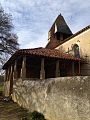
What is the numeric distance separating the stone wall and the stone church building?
666cm

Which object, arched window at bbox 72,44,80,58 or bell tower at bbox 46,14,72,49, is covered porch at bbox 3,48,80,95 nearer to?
arched window at bbox 72,44,80,58

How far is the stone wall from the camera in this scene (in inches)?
240

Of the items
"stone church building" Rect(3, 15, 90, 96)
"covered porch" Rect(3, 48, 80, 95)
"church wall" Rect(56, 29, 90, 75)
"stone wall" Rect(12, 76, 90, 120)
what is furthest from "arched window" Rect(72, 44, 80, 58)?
"stone wall" Rect(12, 76, 90, 120)

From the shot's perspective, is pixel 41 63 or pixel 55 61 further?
pixel 55 61

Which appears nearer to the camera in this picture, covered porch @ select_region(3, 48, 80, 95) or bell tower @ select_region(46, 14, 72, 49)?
covered porch @ select_region(3, 48, 80, 95)

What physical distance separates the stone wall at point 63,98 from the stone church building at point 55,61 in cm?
666

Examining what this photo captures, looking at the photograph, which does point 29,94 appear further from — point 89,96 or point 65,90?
point 89,96

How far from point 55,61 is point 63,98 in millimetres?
12087

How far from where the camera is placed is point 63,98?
287 inches

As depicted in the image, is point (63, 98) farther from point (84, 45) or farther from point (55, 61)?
point (84, 45)

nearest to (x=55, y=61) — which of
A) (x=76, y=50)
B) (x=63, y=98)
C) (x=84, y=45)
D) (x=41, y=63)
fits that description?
(x=41, y=63)

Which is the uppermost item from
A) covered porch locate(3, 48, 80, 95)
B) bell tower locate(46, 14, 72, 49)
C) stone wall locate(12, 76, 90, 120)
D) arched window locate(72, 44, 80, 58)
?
bell tower locate(46, 14, 72, 49)

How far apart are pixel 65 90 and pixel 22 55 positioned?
10.4 meters

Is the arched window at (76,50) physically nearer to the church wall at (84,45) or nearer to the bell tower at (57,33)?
the church wall at (84,45)
